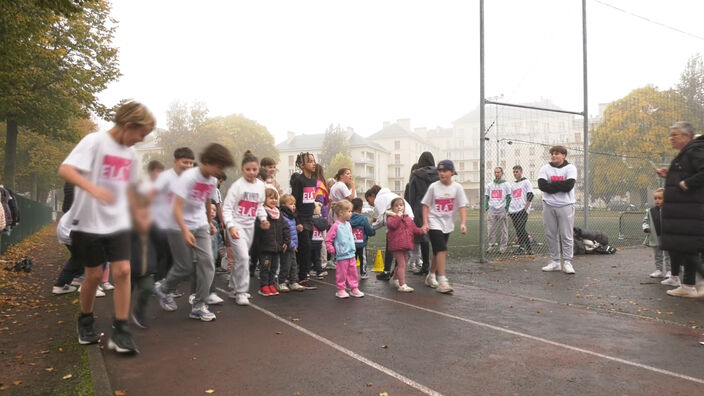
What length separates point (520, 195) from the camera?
12906mm

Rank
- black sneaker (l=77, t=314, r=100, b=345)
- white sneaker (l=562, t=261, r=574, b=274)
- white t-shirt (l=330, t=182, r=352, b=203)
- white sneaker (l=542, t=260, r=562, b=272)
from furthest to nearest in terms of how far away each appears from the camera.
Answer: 1. white sneaker (l=542, t=260, r=562, b=272)
2. white t-shirt (l=330, t=182, r=352, b=203)
3. white sneaker (l=562, t=261, r=574, b=274)
4. black sneaker (l=77, t=314, r=100, b=345)

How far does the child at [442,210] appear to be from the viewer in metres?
7.36

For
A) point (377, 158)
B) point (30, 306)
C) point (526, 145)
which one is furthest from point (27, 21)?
point (377, 158)

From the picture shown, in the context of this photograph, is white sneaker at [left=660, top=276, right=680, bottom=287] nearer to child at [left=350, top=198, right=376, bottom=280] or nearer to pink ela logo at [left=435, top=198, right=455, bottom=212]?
pink ela logo at [left=435, top=198, right=455, bottom=212]

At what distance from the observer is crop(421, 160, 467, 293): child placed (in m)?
7.36

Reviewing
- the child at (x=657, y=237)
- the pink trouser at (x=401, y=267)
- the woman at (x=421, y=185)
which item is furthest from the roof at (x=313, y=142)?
the pink trouser at (x=401, y=267)

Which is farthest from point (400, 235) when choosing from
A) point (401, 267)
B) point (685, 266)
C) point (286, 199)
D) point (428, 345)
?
point (685, 266)

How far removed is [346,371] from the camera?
3.81 m

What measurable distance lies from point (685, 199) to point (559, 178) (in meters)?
3.23

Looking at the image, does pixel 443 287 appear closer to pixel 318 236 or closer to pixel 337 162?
pixel 318 236

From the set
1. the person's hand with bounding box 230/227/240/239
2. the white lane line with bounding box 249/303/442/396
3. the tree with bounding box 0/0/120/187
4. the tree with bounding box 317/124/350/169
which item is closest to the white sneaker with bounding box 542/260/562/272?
the white lane line with bounding box 249/303/442/396

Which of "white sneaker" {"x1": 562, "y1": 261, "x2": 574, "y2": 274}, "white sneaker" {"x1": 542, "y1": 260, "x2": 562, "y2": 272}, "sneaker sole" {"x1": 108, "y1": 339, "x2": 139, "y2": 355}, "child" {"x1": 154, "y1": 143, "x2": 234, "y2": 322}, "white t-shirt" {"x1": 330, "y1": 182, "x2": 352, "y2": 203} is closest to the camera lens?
"child" {"x1": 154, "y1": 143, "x2": 234, "y2": 322}

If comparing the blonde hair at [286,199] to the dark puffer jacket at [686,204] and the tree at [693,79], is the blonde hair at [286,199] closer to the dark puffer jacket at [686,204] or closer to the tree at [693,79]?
the dark puffer jacket at [686,204]

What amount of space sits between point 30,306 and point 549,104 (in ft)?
37.1
